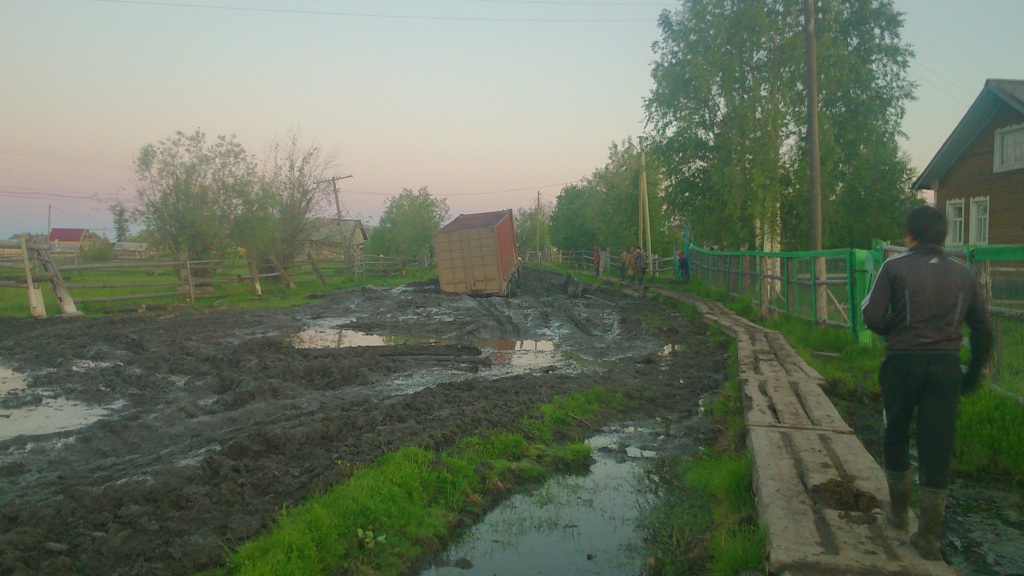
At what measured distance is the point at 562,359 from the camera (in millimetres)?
11766

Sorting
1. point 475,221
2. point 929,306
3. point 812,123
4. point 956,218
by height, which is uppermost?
point 812,123

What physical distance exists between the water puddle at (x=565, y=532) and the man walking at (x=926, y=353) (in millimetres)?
1606

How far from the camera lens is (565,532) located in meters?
4.65

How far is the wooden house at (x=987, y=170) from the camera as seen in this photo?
1780 cm

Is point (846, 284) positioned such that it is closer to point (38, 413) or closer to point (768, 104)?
point (768, 104)

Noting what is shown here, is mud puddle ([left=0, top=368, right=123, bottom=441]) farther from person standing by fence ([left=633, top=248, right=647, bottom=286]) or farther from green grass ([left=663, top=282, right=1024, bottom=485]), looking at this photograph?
person standing by fence ([left=633, top=248, right=647, bottom=286])

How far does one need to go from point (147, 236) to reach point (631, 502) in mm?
24342

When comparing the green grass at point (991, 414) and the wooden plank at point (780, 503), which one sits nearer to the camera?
the wooden plank at point (780, 503)

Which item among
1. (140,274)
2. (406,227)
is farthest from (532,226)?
(140,274)

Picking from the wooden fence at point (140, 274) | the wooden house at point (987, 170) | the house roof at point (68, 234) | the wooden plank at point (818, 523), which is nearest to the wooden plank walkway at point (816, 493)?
the wooden plank at point (818, 523)

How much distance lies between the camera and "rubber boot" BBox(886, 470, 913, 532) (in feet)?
11.6

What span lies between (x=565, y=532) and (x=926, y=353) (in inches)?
101

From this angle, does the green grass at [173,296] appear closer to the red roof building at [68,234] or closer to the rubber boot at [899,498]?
the rubber boot at [899,498]

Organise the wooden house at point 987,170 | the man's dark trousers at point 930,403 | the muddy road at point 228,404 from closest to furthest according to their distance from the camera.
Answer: the man's dark trousers at point 930,403 < the muddy road at point 228,404 < the wooden house at point 987,170
